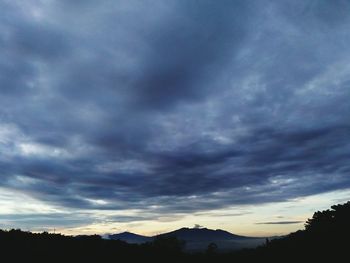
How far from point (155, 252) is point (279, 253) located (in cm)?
1878

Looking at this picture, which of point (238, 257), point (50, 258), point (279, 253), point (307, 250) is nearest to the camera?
point (50, 258)

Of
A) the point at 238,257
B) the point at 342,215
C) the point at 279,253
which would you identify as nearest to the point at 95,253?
the point at 238,257

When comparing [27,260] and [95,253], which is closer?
[27,260]

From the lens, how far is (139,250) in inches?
1884

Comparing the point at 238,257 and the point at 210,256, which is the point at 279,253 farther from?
the point at 210,256

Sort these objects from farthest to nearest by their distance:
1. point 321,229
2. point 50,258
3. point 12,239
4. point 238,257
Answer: point 321,229 < point 238,257 < point 12,239 < point 50,258

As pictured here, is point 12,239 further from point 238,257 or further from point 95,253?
point 238,257

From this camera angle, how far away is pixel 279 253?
47469mm

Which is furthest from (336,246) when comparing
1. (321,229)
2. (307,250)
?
(321,229)

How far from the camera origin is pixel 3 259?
33.4 meters

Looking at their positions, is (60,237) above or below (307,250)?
above

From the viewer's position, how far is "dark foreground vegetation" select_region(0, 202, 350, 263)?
37.6 m

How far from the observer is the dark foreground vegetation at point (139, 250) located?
37.6 meters

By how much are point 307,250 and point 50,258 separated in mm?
34002
